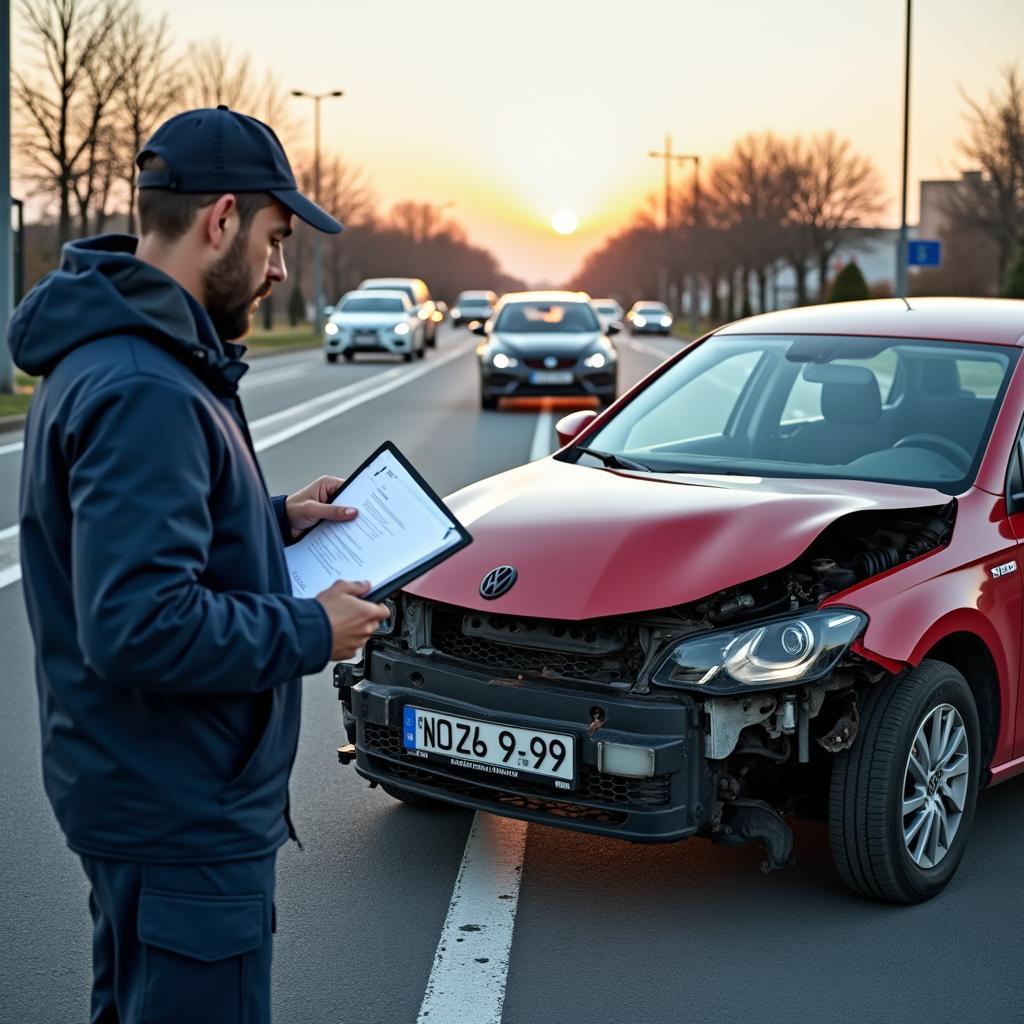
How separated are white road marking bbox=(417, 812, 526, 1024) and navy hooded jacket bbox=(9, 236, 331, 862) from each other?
1527 millimetres

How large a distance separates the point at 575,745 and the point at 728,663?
0.43 metres

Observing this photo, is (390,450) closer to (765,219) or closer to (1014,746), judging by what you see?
(1014,746)

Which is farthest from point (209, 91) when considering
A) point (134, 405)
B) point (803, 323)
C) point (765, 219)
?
point (134, 405)

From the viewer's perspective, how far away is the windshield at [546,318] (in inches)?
945

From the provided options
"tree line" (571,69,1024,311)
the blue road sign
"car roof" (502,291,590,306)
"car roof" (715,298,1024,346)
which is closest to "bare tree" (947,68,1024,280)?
"tree line" (571,69,1024,311)

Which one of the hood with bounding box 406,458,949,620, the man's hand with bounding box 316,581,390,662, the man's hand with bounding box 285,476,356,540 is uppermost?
the man's hand with bounding box 285,476,356,540

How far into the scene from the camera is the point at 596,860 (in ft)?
15.7

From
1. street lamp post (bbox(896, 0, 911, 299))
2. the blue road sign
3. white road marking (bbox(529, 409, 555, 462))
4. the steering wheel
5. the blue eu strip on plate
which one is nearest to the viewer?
the blue eu strip on plate

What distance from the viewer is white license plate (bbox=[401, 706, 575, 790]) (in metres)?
4.17

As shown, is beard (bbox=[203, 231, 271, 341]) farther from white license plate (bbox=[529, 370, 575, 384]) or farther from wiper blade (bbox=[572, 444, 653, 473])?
white license plate (bbox=[529, 370, 575, 384])

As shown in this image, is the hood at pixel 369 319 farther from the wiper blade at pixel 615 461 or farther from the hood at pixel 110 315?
the hood at pixel 110 315

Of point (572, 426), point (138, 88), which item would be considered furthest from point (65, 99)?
point (572, 426)

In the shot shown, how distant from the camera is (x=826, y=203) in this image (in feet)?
251

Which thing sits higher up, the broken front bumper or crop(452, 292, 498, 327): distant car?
the broken front bumper
